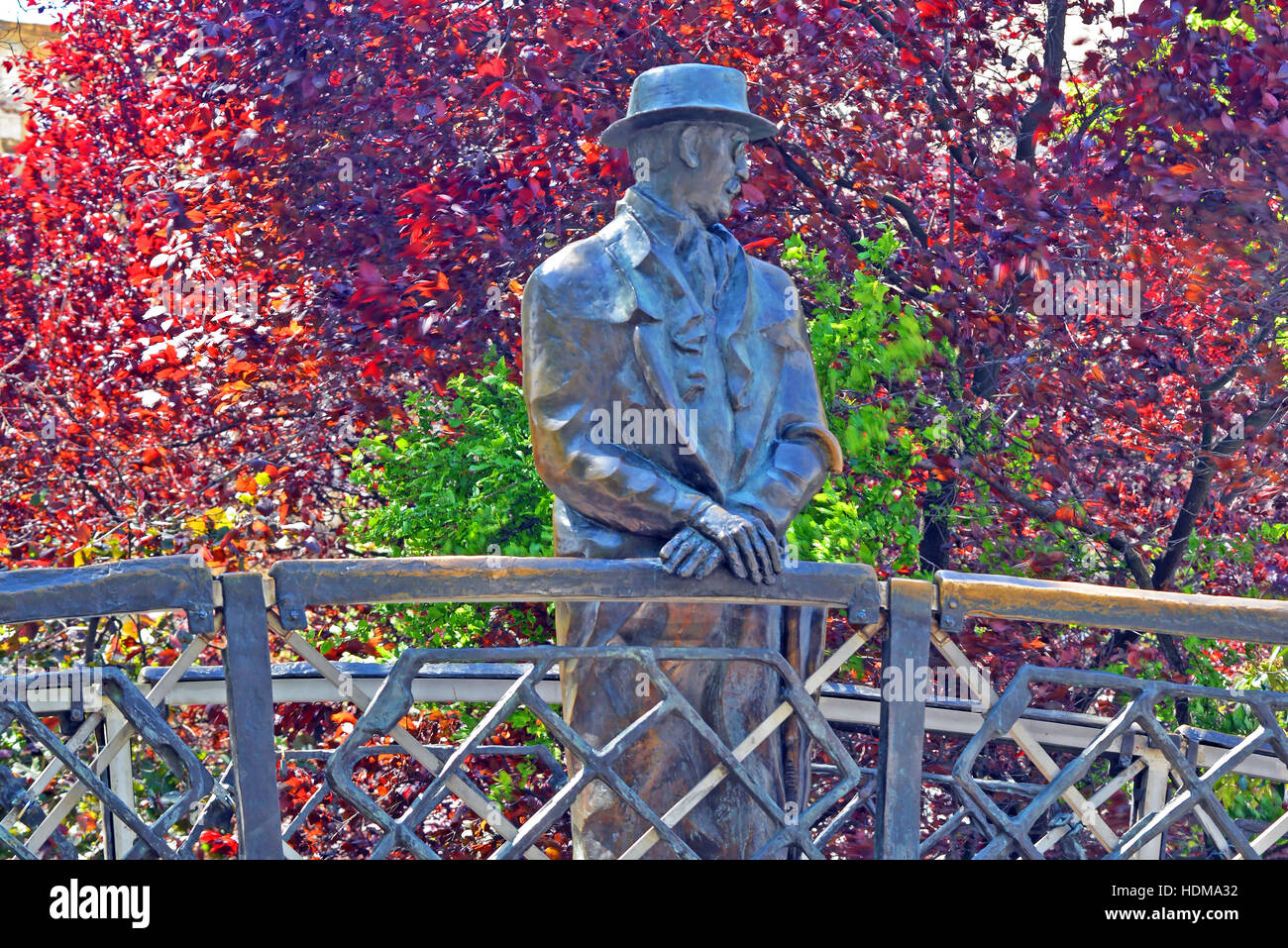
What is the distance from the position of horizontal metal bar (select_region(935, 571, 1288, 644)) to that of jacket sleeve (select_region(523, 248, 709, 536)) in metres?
0.71

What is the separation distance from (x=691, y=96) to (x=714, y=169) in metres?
0.20

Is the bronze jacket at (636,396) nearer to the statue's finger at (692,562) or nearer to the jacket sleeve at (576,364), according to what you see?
the jacket sleeve at (576,364)

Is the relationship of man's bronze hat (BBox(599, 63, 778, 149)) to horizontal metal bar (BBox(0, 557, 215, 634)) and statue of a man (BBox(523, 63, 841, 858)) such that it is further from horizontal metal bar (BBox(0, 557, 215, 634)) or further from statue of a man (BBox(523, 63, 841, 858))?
horizontal metal bar (BBox(0, 557, 215, 634))

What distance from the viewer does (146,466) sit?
7418 mm

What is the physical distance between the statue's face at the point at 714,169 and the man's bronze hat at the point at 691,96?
4 centimetres

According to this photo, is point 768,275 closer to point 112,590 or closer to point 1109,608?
point 1109,608

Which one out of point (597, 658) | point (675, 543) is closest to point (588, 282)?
point (675, 543)

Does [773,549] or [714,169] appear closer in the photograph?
[773,549]

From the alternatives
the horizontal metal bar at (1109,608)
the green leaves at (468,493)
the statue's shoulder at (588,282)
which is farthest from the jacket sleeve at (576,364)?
the green leaves at (468,493)

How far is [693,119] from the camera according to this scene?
4062 mm

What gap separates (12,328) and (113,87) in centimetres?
139

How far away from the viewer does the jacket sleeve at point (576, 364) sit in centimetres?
398

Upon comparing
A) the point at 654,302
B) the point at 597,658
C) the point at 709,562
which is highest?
the point at 654,302
